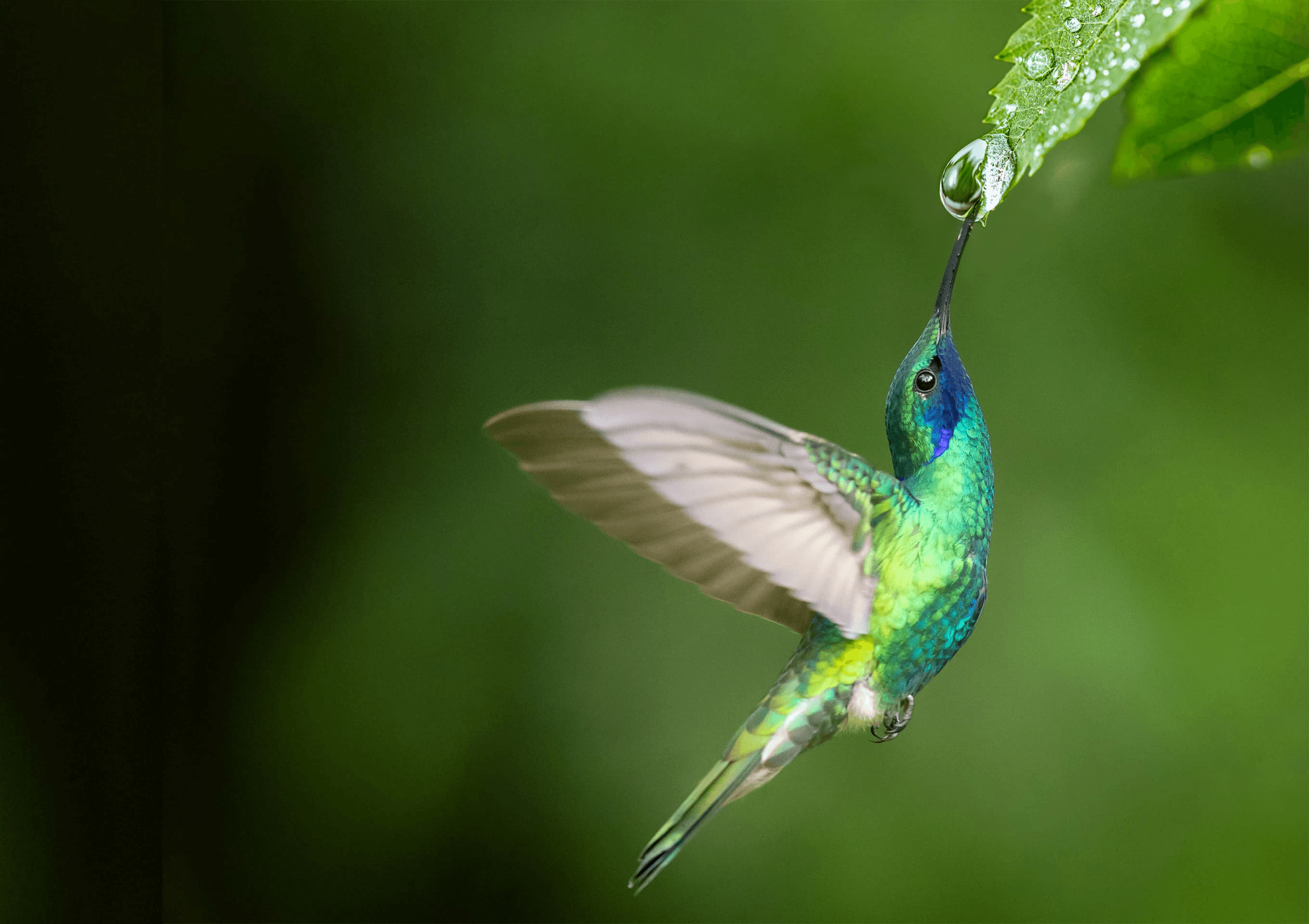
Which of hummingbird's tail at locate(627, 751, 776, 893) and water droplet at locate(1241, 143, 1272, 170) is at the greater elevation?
water droplet at locate(1241, 143, 1272, 170)

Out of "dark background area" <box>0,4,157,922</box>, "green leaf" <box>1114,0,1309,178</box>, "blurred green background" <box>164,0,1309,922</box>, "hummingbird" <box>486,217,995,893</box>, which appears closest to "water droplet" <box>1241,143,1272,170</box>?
"green leaf" <box>1114,0,1309,178</box>

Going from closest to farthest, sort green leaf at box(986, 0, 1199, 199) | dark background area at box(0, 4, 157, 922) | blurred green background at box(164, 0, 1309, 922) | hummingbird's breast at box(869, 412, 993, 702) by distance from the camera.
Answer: green leaf at box(986, 0, 1199, 199) < hummingbird's breast at box(869, 412, 993, 702) < dark background area at box(0, 4, 157, 922) < blurred green background at box(164, 0, 1309, 922)

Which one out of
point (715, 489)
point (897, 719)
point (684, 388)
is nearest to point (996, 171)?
point (715, 489)

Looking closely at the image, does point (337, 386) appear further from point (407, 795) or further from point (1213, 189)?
point (1213, 189)

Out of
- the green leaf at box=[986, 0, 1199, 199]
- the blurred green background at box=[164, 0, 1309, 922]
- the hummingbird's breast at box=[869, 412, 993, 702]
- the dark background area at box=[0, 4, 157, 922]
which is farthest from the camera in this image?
the blurred green background at box=[164, 0, 1309, 922]

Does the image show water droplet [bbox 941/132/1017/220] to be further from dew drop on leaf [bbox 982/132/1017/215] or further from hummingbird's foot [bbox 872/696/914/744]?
hummingbird's foot [bbox 872/696/914/744]

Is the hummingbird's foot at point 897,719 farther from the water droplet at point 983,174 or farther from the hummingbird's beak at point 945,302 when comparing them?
the water droplet at point 983,174

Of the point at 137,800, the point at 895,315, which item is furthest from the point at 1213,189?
the point at 137,800

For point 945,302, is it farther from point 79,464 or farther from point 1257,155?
point 79,464
